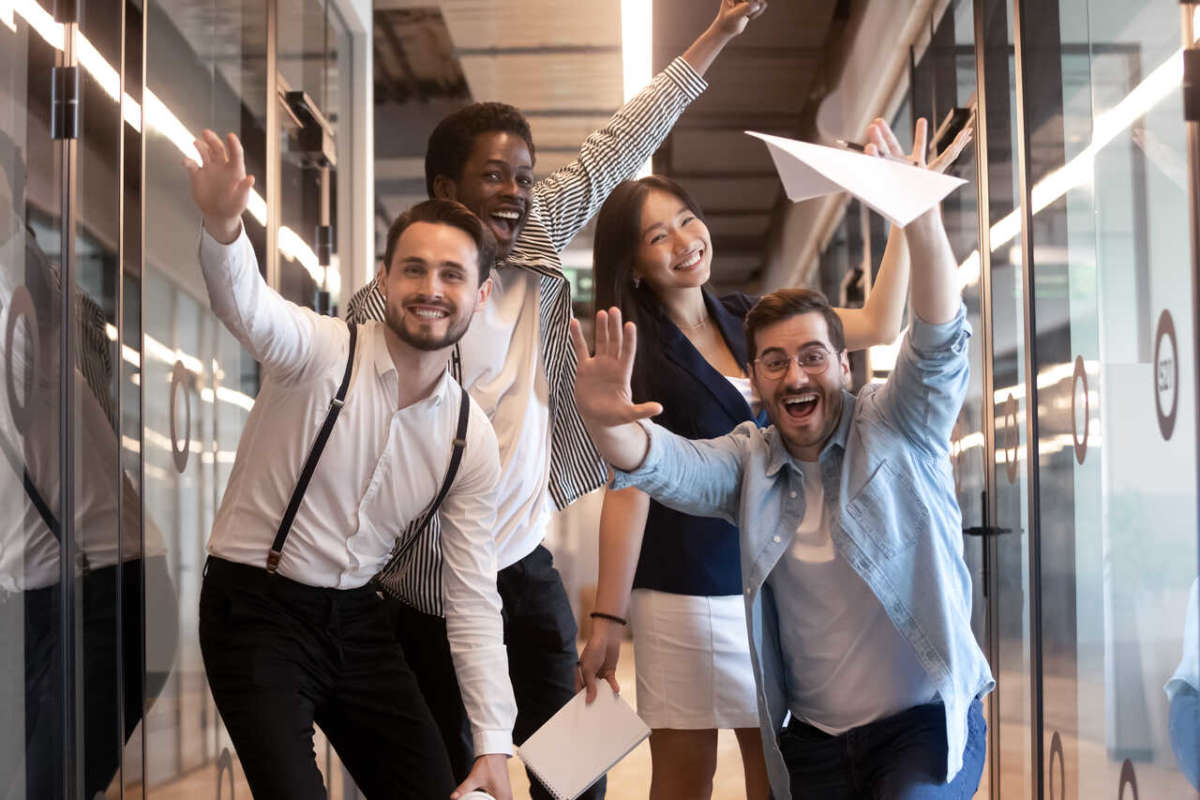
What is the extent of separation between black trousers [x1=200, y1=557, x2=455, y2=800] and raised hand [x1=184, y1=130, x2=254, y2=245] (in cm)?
57

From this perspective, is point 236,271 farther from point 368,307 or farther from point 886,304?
point 886,304

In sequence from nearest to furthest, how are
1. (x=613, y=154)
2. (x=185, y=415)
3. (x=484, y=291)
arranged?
(x=484, y=291), (x=613, y=154), (x=185, y=415)

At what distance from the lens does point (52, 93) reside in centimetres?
226

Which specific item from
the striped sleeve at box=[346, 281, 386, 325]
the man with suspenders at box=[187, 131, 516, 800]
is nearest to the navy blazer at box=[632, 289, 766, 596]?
the man with suspenders at box=[187, 131, 516, 800]

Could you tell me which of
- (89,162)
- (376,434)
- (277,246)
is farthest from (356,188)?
(376,434)

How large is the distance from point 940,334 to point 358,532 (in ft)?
3.15

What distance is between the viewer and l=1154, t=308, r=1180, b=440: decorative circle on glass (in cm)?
201

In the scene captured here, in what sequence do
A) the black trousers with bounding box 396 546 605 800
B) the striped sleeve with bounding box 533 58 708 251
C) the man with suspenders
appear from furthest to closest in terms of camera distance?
1. the striped sleeve with bounding box 533 58 708 251
2. the black trousers with bounding box 396 546 605 800
3. the man with suspenders

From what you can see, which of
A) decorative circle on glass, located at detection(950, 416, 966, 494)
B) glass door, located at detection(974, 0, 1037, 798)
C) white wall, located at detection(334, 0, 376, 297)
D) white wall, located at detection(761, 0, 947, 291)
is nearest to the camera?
glass door, located at detection(974, 0, 1037, 798)

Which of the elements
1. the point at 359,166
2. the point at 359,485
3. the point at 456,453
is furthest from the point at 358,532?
the point at 359,166

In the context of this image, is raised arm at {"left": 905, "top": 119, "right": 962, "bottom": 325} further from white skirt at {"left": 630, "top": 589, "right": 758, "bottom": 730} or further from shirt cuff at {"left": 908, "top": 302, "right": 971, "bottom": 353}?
white skirt at {"left": 630, "top": 589, "right": 758, "bottom": 730}

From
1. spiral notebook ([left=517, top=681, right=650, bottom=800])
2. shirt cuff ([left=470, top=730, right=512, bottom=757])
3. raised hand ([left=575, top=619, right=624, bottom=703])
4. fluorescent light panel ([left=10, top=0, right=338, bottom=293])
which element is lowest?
spiral notebook ([left=517, top=681, right=650, bottom=800])

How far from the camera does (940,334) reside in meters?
1.89

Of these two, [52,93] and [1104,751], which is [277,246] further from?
[1104,751]
